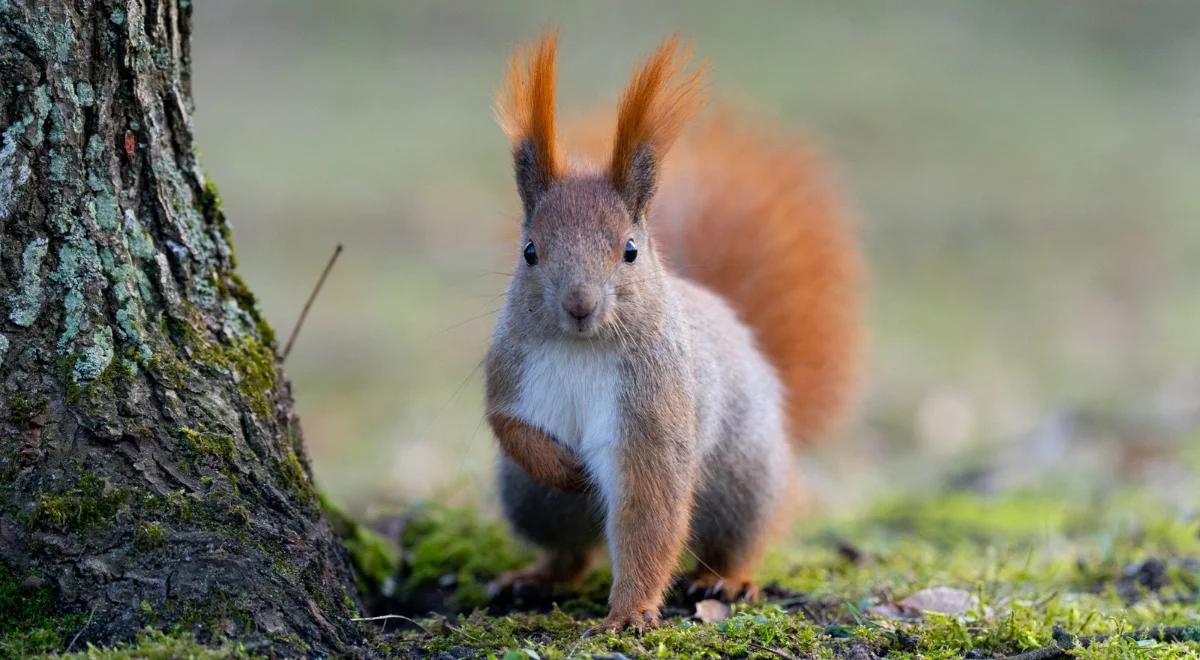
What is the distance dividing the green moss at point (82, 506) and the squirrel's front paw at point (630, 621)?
92 cm

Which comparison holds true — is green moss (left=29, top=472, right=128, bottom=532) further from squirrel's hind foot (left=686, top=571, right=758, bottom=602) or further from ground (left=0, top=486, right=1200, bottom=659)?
squirrel's hind foot (left=686, top=571, right=758, bottom=602)

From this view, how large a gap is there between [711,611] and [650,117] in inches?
43.8

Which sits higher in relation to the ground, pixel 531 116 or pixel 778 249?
pixel 778 249

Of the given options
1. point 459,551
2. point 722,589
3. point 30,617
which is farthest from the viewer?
point 459,551

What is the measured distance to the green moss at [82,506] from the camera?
214 centimetres

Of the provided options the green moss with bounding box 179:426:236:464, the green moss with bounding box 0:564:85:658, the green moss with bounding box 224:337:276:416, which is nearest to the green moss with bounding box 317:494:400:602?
the green moss with bounding box 224:337:276:416

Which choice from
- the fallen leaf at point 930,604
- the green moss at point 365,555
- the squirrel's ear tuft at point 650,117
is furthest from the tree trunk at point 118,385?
the fallen leaf at point 930,604

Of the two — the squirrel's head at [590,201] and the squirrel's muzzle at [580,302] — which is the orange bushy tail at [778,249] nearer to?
the squirrel's head at [590,201]

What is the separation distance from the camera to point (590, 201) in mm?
2613

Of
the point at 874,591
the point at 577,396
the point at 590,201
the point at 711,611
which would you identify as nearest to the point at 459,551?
the point at 711,611

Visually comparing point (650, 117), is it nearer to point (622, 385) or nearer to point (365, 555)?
point (622, 385)

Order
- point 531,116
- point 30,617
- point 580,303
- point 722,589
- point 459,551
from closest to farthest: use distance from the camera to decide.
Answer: point 30,617
point 580,303
point 531,116
point 722,589
point 459,551

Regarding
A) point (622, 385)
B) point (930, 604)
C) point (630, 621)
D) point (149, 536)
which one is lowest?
point (149, 536)

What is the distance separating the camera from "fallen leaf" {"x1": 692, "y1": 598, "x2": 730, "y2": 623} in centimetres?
277
